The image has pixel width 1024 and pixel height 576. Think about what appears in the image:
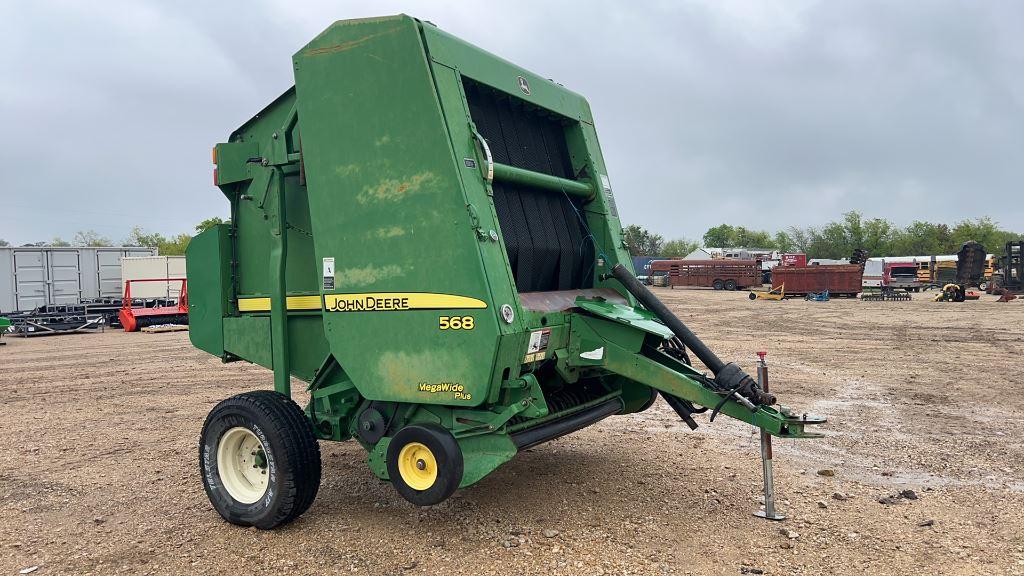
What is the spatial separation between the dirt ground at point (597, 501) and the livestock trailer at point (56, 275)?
15.6 meters

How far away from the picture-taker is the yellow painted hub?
4582 millimetres

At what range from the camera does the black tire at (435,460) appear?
3.83 meters

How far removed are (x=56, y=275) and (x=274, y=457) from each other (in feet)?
75.9

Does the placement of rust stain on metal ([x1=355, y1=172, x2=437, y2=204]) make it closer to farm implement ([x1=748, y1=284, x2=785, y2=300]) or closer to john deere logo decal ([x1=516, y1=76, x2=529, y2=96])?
john deere logo decal ([x1=516, y1=76, x2=529, y2=96])

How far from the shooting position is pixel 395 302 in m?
4.12

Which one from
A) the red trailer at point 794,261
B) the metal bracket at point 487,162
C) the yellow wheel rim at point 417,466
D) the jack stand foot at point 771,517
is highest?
the metal bracket at point 487,162

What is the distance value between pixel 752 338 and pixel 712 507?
12338 mm

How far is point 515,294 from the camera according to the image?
13.2 ft

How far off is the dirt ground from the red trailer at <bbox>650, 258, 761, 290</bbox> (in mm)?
35552

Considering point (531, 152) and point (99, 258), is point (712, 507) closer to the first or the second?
point (531, 152)

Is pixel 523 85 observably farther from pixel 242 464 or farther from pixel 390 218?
pixel 242 464

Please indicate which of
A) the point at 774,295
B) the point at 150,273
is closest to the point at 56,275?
the point at 150,273

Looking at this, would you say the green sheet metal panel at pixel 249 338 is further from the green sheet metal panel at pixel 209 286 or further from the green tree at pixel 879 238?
the green tree at pixel 879 238

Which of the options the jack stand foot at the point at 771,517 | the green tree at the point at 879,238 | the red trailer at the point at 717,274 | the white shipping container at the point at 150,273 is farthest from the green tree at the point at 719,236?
the jack stand foot at the point at 771,517
